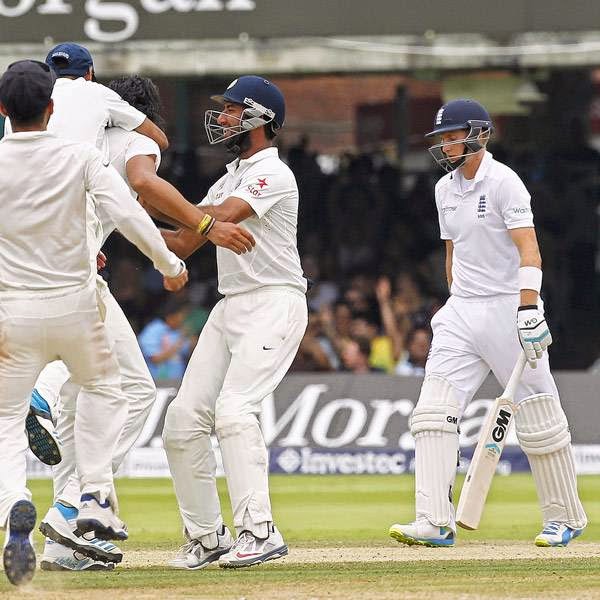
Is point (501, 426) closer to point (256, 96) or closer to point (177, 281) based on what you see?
point (177, 281)

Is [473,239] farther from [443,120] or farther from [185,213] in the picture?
[185,213]

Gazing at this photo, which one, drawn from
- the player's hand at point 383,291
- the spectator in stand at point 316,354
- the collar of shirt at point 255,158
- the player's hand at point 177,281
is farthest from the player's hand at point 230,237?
the player's hand at point 383,291

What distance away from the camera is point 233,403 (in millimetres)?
7156

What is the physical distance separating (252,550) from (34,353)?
4.34 ft

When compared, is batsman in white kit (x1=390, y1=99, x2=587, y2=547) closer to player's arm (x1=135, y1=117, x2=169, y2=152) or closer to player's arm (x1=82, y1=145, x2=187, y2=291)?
player's arm (x1=135, y1=117, x2=169, y2=152)

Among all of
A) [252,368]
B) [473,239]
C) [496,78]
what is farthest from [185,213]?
[496,78]

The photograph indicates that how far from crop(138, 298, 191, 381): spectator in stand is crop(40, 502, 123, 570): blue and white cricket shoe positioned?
786cm

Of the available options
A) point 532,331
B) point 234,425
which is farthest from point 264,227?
point 532,331

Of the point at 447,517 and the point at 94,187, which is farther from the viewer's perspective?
the point at 447,517

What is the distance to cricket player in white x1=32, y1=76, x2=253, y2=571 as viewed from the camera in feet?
23.5

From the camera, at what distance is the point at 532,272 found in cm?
753

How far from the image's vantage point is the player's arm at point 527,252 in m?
7.55

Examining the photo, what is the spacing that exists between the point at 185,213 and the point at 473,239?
152 centimetres

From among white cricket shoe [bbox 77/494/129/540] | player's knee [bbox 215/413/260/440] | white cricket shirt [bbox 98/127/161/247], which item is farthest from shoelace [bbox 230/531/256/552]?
white cricket shirt [bbox 98/127/161/247]
